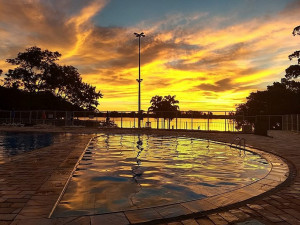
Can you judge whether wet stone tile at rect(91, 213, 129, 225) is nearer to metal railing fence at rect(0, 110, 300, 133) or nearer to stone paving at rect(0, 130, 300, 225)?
stone paving at rect(0, 130, 300, 225)

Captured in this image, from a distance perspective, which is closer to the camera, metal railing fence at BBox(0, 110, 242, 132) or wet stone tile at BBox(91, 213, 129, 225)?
wet stone tile at BBox(91, 213, 129, 225)

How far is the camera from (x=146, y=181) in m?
5.80

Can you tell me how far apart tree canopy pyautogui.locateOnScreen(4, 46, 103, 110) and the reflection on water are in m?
41.5

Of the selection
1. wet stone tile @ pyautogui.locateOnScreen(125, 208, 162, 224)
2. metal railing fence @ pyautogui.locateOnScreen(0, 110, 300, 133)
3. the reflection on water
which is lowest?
the reflection on water

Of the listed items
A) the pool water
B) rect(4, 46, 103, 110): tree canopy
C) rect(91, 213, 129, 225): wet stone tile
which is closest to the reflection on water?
rect(91, 213, 129, 225): wet stone tile

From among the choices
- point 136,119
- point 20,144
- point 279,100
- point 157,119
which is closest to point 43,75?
point 136,119

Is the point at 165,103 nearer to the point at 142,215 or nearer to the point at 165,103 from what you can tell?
the point at 165,103

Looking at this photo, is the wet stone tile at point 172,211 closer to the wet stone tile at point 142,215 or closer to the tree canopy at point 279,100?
the wet stone tile at point 142,215

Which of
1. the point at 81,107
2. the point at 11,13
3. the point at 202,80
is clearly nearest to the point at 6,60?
the point at 81,107

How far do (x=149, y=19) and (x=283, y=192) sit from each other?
597 inches

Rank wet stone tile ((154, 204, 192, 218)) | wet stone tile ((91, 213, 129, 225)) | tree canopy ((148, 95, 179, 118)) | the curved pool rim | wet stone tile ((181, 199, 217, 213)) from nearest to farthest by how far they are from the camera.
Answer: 1. wet stone tile ((91, 213, 129, 225))
2. the curved pool rim
3. wet stone tile ((154, 204, 192, 218))
4. wet stone tile ((181, 199, 217, 213))
5. tree canopy ((148, 95, 179, 118))

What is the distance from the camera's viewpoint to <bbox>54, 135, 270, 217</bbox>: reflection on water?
416 centimetres

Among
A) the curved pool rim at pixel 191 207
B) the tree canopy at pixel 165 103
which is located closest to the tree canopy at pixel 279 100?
the tree canopy at pixel 165 103

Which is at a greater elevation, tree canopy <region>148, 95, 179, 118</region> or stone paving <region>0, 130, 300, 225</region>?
tree canopy <region>148, 95, 179, 118</region>
